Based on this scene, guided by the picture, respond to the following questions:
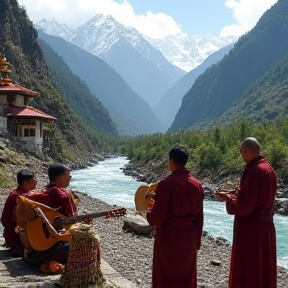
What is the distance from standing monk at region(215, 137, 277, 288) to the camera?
5.88 meters

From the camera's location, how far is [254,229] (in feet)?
19.8

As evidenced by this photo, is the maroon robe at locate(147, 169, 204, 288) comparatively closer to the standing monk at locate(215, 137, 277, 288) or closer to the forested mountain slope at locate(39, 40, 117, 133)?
the standing monk at locate(215, 137, 277, 288)

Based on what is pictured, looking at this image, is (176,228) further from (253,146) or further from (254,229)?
(253,146)

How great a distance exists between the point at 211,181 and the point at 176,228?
39251 mm

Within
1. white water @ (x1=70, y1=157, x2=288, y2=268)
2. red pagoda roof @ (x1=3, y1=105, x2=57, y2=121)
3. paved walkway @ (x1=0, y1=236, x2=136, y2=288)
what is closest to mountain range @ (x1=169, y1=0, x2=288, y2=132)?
red pagoda roof @ (x1=3, y1=105, x2=57, y2=121)

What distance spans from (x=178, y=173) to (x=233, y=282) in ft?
5.69

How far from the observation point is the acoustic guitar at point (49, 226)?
6.48m

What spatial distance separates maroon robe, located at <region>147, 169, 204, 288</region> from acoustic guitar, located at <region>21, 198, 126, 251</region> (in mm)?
840

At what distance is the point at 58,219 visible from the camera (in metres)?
6.59

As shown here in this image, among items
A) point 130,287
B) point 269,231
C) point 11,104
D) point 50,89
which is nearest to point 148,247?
point 130,287

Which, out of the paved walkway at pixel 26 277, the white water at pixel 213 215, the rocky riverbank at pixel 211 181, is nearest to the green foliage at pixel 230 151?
the rocky riverbank at pixel 211 181

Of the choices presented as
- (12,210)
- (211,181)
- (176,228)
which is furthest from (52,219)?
(211,181)

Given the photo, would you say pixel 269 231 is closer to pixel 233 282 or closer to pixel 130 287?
pixel 233 282

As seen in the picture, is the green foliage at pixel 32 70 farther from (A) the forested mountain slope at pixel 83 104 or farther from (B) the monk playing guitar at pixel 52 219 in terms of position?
(A) the forested mountain slope at pixel 83 104
